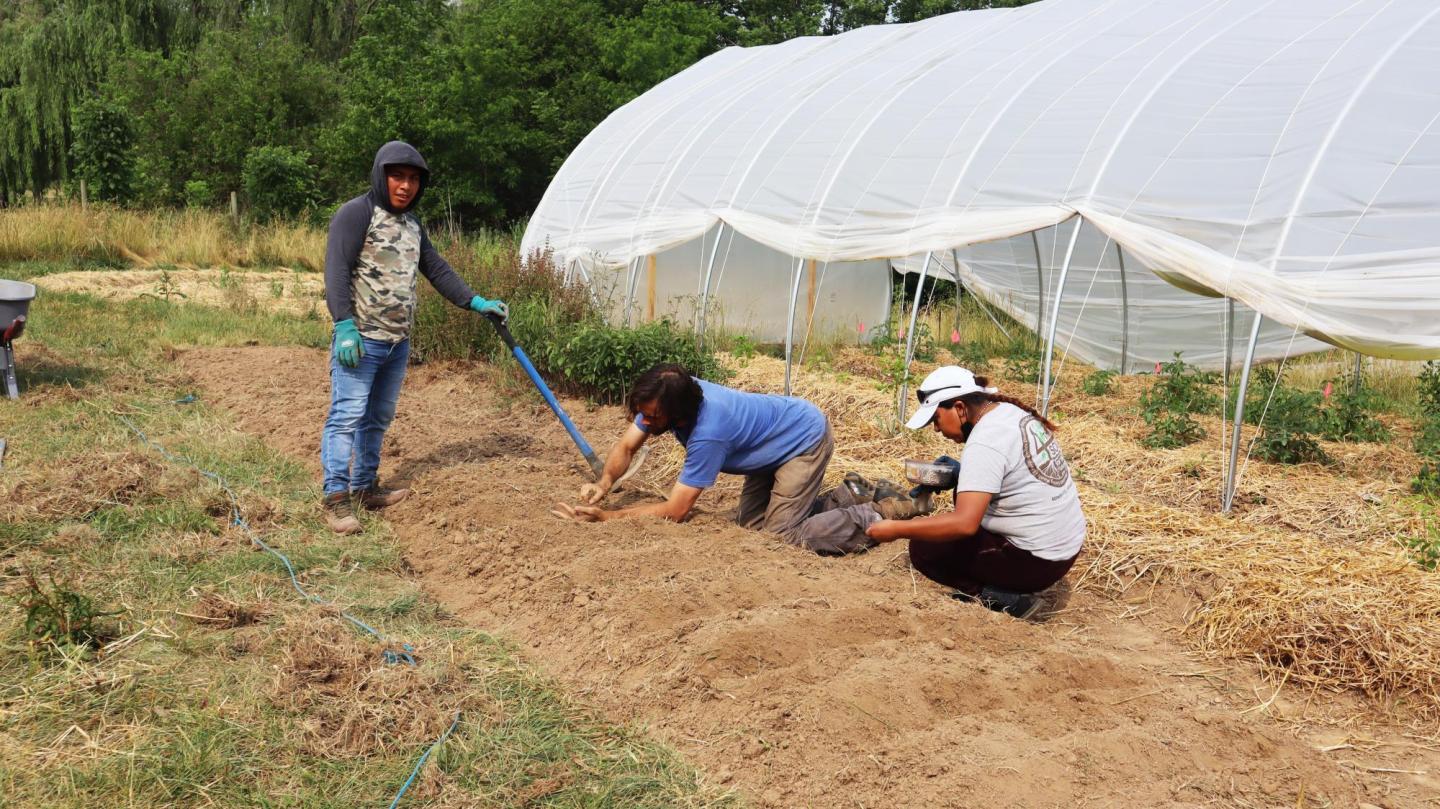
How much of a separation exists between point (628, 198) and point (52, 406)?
7.00m

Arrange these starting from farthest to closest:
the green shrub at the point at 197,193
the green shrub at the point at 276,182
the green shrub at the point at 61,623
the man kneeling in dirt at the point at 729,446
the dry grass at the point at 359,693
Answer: the green shrub at the point at 197,193 < the green shrub at the point at 276,182 < the man kneeling in dirt at the point at 729,446 < the green shrub at the point at 61,623 < the dry grass at the point at 359,693

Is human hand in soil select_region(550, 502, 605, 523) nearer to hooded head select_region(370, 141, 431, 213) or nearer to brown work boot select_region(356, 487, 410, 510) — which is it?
brown work boot select_region(356, 487, 410, 510)

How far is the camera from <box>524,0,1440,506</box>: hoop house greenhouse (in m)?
6.43

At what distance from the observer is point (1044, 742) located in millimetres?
3129

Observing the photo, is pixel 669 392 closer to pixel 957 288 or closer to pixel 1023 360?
pixel 1023 360

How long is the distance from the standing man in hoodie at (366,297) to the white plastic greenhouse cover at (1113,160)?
14.9ft

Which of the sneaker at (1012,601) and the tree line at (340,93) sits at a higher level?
the tree line at (340,93)

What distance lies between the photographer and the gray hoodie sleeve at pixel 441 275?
558cm

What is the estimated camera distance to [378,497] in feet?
18.4

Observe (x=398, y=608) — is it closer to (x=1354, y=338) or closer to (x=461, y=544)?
(x=461, y=544)

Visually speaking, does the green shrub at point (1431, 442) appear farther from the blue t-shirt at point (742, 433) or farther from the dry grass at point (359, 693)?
the dry grass at point (359, 693)

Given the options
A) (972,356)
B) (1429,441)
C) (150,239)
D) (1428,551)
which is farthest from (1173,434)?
(150,239)

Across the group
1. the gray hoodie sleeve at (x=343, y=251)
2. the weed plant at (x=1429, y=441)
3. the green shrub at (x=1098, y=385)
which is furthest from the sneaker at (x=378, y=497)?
the green shrub at (x=1098, y=385)

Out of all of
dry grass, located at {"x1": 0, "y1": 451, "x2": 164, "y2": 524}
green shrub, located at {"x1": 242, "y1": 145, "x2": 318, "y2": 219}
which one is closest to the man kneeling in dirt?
dry grass, located at {"x1": 0, "y1": 451, "x2": 164, "y2": 524}
